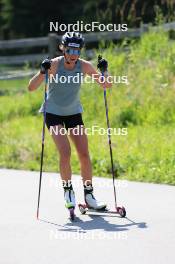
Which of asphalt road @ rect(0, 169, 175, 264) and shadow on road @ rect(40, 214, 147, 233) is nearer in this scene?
asphalt road @ rect(0, 169, 175, 264)

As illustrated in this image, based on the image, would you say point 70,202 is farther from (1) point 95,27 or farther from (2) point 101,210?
(1) point 95,27

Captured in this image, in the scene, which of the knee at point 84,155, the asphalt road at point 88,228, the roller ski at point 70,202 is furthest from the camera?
the knee at point 84,155

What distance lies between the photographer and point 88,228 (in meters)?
7.75

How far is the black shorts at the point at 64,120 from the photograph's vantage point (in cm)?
832

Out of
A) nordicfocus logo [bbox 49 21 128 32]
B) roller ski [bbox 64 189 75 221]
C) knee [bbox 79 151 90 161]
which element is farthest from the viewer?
nordicfocus logo [bbox 49 21 128 32]

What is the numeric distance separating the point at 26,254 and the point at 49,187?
3.27m

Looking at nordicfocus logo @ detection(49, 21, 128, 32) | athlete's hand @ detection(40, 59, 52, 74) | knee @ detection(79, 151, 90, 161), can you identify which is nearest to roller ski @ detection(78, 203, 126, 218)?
knee @ detection(79, 151, 90, 161)

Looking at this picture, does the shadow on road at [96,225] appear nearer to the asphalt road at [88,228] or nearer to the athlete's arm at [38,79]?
the asphalt road at [88,228]

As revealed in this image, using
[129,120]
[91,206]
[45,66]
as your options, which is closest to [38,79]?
[45,66]

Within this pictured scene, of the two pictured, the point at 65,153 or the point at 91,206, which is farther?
the point at 91,206

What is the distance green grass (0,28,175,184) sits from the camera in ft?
35.4

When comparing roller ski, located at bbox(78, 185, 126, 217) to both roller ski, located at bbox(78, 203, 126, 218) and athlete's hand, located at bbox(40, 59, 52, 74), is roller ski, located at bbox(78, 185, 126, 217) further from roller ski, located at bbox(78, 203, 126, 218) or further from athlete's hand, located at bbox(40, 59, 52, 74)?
athlete's hand, located at bbox(40, 59, 52, 74)

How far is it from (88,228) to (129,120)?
5.96m

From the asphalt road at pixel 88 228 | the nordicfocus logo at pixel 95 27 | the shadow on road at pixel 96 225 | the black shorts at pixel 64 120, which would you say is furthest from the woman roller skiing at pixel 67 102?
the nordicfocus logo at pixel 95 27
